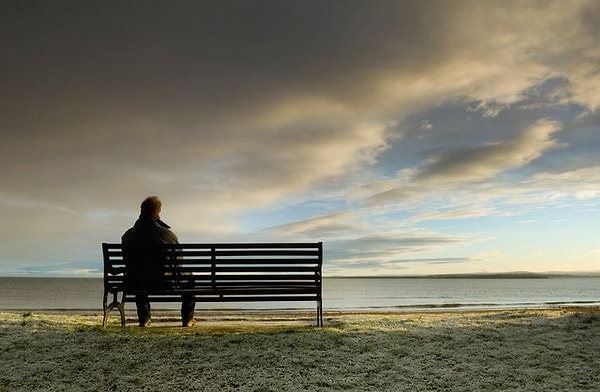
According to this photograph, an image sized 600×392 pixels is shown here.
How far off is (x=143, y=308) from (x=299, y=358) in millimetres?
3786

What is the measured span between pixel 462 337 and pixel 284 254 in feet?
11.4

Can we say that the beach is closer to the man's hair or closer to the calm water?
the man's hair

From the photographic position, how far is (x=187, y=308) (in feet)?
34.3

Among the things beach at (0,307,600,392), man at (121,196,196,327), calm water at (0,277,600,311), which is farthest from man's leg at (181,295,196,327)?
calm water at (0,277,600,311)

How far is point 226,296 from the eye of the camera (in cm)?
1018

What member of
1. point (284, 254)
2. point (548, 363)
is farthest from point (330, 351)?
point (548, 363)

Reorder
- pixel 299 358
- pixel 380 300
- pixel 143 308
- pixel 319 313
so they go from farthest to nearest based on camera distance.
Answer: pixel 380 300
pixel 143 308
pixel 319 313
pixel 299 358

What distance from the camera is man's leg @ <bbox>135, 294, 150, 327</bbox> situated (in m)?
10.4

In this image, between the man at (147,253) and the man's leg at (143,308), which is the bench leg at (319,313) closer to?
the man at (147,253)

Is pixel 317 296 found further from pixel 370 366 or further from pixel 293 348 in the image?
pixel 370 366

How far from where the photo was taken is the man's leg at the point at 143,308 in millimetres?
10391

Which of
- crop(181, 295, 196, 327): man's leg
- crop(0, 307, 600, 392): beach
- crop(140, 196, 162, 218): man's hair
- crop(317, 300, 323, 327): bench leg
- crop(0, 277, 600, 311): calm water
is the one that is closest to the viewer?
crop(0, 307, 600, 392): beach

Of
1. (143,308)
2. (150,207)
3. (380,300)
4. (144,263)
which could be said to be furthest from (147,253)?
(380,300)

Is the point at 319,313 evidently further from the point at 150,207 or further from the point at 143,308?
the point at 150,207
